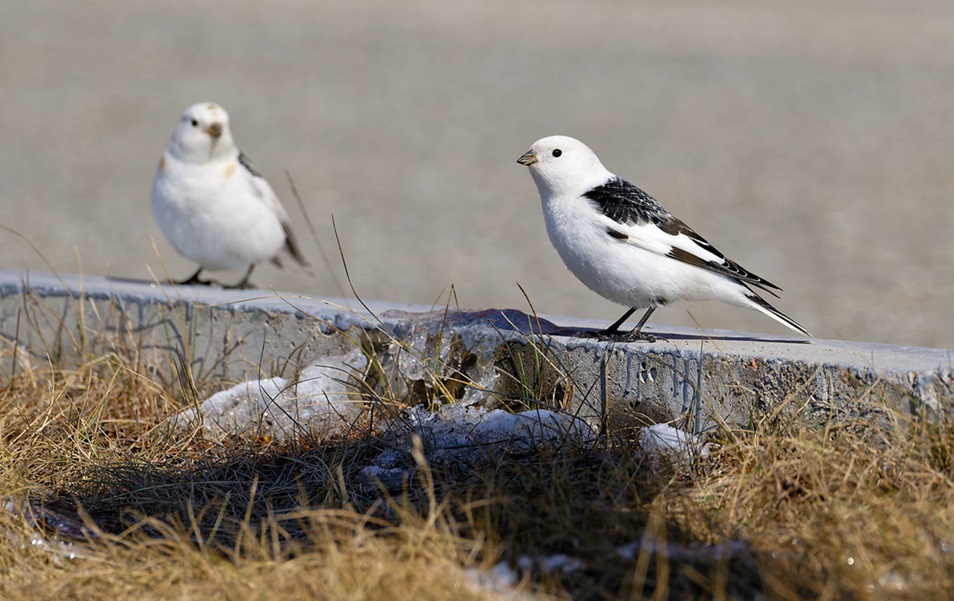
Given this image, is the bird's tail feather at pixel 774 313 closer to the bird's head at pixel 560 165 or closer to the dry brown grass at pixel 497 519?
the dry brown grass at pixel 497 519

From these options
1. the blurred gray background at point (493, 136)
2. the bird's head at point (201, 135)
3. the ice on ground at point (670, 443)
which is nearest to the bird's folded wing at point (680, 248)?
the ice on ground at point (670, 443)

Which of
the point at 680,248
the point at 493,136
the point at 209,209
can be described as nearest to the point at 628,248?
the point at 680,248

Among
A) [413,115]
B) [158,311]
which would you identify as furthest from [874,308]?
[413,115]

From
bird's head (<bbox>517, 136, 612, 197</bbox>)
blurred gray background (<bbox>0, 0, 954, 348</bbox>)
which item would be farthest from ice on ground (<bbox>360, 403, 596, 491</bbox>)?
blurred gray background (<bbox>0, 0, 954, 348</bbox>)

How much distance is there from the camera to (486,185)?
38.8ft

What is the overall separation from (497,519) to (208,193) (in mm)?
3239

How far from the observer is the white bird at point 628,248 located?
386 centimetres

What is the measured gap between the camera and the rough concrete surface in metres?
3.46

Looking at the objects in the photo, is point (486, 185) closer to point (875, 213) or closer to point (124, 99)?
point (875, 213)

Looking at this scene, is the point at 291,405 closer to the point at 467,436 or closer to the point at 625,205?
the point at 467,436

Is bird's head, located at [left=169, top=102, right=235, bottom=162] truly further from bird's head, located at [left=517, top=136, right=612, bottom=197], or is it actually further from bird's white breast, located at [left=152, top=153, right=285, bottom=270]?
bird's head, located at [left=517, top=136, right=612, bottom=197]

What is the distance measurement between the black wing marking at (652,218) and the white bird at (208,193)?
2.38m

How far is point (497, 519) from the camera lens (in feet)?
9.73

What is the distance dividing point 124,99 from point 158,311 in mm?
10753
